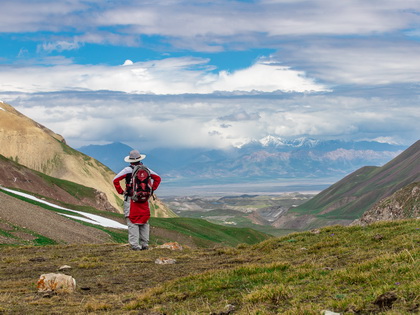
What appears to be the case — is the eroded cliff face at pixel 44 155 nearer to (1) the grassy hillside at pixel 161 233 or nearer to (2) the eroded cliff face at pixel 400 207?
(1) the grassy hillside at pixel 161 233

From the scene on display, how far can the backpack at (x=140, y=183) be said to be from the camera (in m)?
21.1

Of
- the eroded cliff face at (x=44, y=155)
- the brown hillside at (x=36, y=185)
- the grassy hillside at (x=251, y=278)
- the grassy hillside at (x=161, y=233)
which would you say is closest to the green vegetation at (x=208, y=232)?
the grassy hillside at (x=161, y=233)

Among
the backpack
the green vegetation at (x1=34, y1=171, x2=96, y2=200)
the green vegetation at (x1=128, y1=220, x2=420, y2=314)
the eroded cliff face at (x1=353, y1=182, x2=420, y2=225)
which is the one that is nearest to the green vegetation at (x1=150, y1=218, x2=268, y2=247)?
the eroded cliff face at (x1=353, y1=182, x2=420, y2=225)

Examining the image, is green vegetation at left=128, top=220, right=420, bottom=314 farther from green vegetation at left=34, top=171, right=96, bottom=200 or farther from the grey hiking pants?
green vegetation at left=34, top=171, right=96, bottom=200

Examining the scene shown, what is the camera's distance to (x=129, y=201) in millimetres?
22000

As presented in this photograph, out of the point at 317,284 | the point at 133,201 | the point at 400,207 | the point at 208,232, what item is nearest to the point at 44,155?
the point at 208,232

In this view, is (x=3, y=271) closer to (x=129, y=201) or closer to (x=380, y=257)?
(x=129, y=201)

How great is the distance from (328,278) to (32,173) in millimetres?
93942

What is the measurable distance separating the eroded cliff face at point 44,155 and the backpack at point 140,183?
404 ft

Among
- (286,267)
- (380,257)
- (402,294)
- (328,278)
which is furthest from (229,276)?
(402,294)

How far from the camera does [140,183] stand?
21.1 m

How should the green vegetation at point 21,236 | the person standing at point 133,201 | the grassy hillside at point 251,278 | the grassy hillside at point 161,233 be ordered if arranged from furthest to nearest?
the grassy hillside at point 161,233
the green vegetation at point 21,236
the person standing at point 133,201
the grassy hillside at point 251,278

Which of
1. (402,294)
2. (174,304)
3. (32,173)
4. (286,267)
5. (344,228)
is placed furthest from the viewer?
(32,173)

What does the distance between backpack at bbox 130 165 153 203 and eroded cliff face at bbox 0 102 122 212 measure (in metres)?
123
